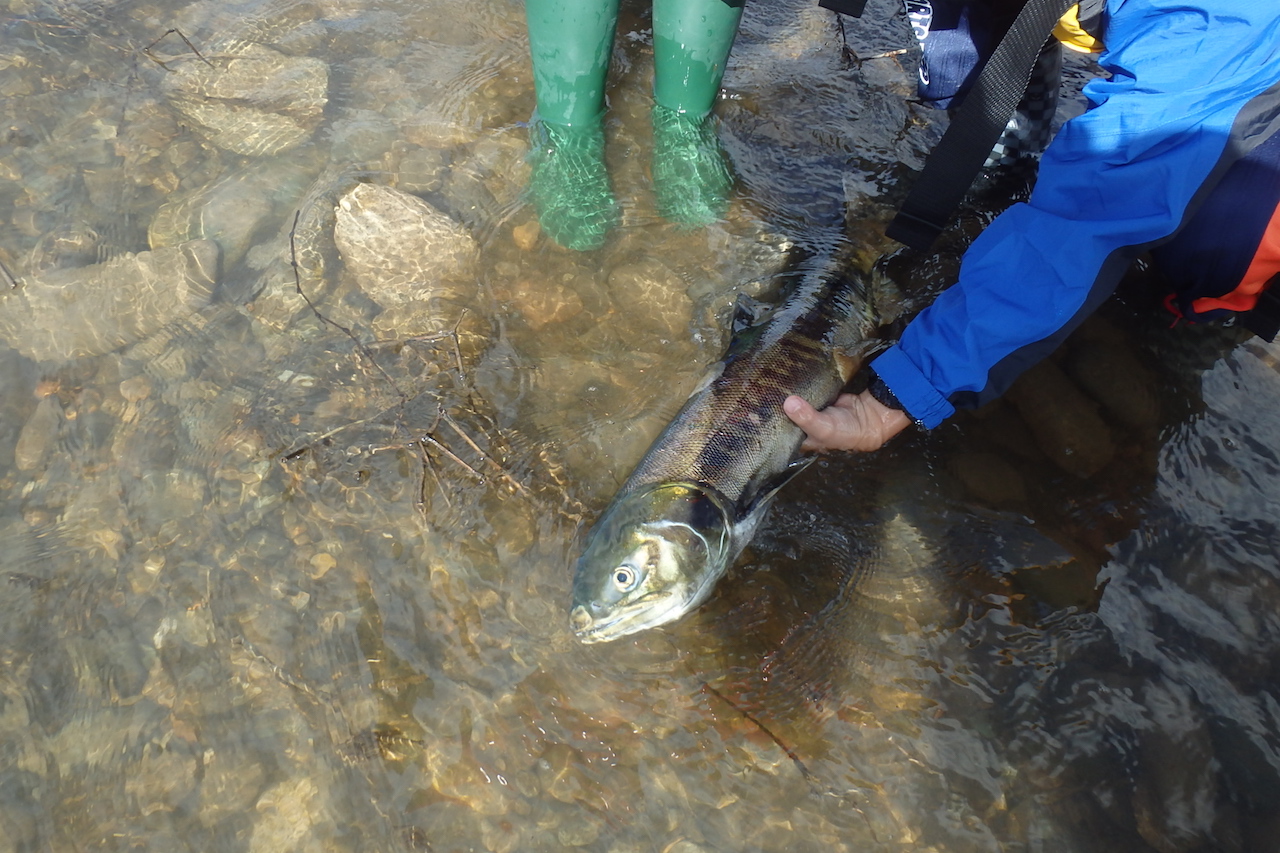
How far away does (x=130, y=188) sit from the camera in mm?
4230

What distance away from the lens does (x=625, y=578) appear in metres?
2.56

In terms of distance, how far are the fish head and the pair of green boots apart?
5.93 ft

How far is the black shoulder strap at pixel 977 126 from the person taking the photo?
8.64 feet

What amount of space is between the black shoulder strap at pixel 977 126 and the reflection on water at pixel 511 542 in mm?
644

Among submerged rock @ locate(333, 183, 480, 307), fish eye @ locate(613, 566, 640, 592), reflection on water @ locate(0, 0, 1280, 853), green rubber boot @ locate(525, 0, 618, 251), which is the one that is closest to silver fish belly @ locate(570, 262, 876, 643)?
fish eye @ locate(613, 566, 640, 592)

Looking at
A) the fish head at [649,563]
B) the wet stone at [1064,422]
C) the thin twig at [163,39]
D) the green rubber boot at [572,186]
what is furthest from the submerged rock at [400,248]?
the wet stone at [1064,422]

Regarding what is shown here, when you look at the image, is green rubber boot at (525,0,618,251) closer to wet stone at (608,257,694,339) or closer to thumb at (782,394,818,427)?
wet stone at (608,257,694,339)

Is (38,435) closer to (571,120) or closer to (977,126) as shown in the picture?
(571,120)

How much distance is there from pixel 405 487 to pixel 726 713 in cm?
157

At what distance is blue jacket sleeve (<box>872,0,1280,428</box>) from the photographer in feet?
7.88

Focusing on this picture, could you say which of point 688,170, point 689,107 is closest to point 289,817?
point 688,170

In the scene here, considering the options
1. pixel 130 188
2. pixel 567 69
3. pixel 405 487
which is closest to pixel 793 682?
pixel 405 487

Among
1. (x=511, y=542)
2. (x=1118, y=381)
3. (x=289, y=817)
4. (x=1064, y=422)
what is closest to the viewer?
(x=289, y=817)

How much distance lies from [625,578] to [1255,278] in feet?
9.93
